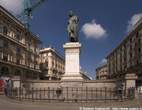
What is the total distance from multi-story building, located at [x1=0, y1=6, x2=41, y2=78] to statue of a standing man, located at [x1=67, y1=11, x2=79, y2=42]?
38.2 m

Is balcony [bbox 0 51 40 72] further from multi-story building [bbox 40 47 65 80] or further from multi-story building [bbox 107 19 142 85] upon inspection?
multi-story building [bbox 40 47 65 80]

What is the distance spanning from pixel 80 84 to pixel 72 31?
6644mm

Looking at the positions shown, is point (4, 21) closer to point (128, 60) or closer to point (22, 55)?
point (22, 55)

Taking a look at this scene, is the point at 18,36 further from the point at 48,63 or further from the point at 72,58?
the point at 72,58

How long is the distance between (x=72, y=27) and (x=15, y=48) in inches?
1895

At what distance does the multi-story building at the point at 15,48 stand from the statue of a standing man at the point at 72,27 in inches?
1505

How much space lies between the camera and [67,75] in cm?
3017

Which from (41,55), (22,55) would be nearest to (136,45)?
(22,55)

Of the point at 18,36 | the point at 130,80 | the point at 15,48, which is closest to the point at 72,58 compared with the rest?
Result: the point at 130,80

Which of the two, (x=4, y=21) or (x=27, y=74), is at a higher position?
(x=4, y=21)

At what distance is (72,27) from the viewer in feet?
107

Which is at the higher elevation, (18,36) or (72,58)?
(18,36)

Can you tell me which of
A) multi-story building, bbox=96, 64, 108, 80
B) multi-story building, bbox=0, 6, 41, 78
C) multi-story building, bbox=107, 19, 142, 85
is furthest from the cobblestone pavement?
multi-story building, bbox=96, 64, 108, 80

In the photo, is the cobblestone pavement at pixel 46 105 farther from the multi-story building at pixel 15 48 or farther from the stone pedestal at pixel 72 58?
the multi-story building at pixel 15 48
